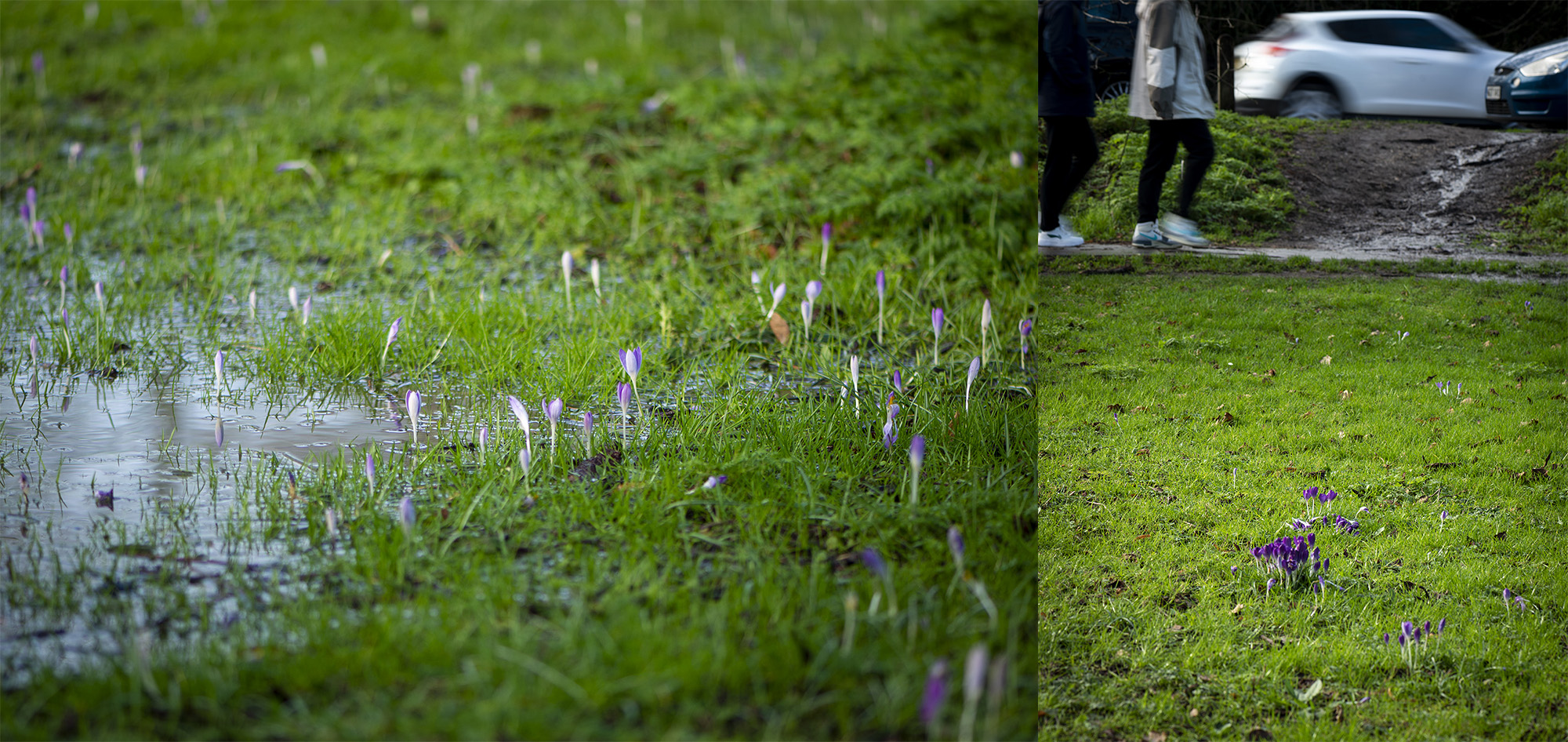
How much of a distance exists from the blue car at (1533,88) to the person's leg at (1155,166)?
86 centimetres

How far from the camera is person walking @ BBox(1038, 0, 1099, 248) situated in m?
2.53

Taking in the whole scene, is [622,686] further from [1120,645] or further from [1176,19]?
[1176,19]

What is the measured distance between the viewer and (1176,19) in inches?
98.5

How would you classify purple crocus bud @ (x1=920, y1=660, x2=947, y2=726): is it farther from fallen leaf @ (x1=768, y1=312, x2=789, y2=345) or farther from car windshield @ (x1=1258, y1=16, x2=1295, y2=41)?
fallen leaf @ (x1=768, y1=312, x2=789, y2=345)

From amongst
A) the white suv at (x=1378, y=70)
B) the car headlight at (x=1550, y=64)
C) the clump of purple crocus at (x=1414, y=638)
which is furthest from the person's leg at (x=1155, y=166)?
the clump of purple crocus at (x=1414, y=638)

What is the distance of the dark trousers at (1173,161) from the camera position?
254 cm

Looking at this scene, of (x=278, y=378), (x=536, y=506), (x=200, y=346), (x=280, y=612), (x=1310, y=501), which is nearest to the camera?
(x=280, y=612)

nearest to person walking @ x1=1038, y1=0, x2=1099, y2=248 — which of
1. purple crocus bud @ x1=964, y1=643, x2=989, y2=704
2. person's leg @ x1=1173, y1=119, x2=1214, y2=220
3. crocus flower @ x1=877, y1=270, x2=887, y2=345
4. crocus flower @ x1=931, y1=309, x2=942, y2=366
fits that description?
person's leg @ x1=1173, y1=119, x2=1214, y2=220

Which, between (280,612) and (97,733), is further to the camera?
(280,612)

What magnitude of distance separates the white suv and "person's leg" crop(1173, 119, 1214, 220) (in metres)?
0.14

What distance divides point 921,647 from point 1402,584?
53.1 inches

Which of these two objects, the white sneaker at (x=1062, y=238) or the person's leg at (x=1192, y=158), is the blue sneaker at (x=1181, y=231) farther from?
the white sneaker at (x=1062, y=238)

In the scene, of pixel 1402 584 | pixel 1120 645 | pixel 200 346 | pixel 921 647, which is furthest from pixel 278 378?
pixel 1402 584

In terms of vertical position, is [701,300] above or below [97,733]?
above
